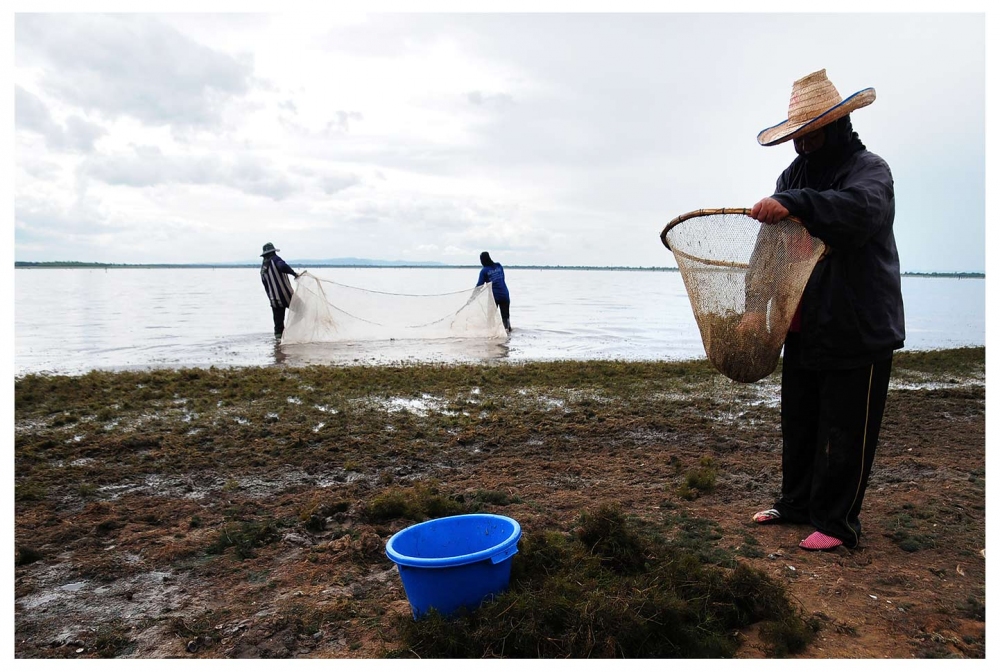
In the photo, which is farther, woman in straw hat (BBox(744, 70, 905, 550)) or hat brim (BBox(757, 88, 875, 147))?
hat brim (BBox(757, 88, 875, 147))

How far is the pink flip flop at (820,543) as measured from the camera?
12.0 feet

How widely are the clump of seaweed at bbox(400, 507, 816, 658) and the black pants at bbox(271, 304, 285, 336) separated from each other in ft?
43.1

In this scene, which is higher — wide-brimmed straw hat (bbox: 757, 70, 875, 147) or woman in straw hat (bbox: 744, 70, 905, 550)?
wide-brimmed straw hat (bbox: 757, 70, 875, 147)

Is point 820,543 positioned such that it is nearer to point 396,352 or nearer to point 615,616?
point 615,616

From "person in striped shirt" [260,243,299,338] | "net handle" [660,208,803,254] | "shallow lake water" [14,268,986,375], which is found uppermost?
"net handle" [660,208,803,254]

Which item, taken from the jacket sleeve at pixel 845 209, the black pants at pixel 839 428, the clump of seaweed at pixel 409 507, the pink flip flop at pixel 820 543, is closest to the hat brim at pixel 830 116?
the jacket sleeve at pixel 845 209

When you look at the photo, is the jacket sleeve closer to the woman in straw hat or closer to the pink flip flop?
the woman in straw hat

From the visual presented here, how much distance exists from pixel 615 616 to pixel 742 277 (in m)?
2.06

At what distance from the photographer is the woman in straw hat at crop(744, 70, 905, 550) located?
11.0 ft

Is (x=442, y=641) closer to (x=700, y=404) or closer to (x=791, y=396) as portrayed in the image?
(x=791, y=396)

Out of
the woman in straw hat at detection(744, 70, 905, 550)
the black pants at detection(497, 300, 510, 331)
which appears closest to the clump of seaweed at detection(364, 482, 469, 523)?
the woman in straw hat at detection(744, 70, 905, 550)

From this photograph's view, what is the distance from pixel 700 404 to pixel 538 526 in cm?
427

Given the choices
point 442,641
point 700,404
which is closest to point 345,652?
point 442,641

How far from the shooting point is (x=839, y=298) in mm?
3559
